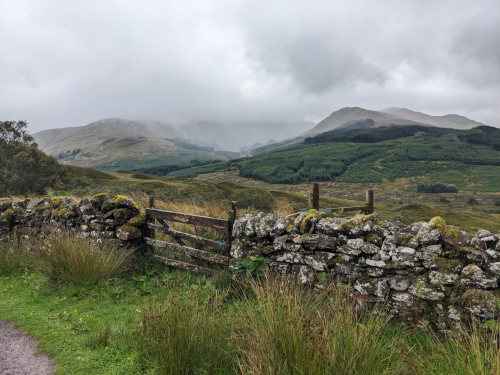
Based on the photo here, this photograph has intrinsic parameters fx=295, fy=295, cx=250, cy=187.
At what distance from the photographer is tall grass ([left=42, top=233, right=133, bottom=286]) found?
230 inches

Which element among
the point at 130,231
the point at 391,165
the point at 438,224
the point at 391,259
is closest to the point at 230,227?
the point at 130,231

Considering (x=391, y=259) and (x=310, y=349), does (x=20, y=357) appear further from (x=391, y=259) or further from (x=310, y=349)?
(x=391, y=259)

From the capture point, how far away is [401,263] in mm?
4168

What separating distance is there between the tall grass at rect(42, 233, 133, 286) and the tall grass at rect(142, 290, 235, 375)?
10.4 feet

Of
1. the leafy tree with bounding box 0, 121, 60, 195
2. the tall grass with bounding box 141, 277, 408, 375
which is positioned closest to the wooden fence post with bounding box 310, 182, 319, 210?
the tall grass with bounding box 141, 277, 408, 375

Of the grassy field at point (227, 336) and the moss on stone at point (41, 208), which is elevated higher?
the moss on stone at point (41, 208)

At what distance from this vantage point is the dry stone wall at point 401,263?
3695mm

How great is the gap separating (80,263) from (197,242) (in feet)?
7.67

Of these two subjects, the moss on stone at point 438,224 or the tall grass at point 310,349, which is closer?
the tall grass at point 310,349

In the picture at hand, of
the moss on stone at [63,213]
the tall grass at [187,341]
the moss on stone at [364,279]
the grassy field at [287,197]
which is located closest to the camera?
the tall grass at [187,341]

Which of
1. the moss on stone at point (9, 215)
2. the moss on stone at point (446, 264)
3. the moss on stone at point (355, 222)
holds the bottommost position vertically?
the moss on stone at point (446, 264)

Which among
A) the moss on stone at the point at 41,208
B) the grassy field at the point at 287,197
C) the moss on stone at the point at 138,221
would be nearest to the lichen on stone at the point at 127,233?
the moss on stone at the point at 138,221

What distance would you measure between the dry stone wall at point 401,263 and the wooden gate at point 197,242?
970mm

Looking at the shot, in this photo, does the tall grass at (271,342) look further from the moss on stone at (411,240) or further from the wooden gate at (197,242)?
the wooden gate at (197,242)
